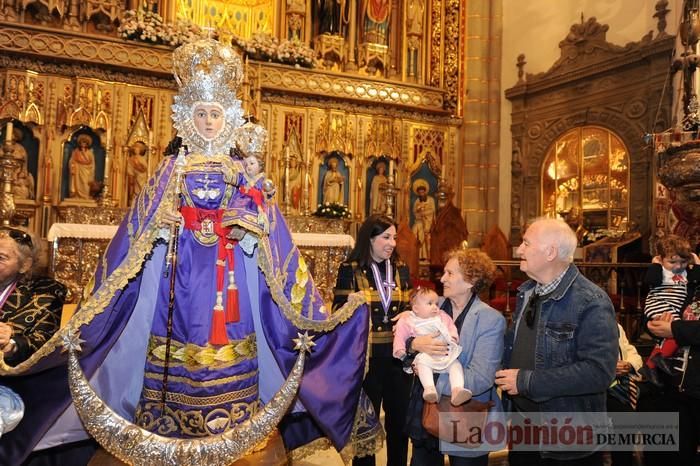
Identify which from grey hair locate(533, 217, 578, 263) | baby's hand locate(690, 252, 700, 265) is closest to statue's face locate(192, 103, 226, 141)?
grey hair locate(533, 217, 578, 263)

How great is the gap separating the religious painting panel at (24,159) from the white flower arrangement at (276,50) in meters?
4.00

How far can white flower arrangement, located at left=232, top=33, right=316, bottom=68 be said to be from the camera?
453 inches

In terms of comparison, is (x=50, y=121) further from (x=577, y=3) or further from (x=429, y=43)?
(x=577, y=3)

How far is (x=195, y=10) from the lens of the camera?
1248 cm

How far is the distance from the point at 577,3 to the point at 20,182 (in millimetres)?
10857

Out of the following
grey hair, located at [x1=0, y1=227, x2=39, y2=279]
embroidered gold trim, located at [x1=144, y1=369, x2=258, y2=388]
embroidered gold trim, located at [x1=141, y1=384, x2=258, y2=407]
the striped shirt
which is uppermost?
grey hair, located at [x1=0, y1=227, x2=39, y2=279]

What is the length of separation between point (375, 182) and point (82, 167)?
5612mm

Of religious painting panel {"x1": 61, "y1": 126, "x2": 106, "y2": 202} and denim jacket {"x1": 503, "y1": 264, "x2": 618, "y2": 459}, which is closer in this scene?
denim jacket {"x1": 503, "y1": 264, "x2": 618, "y2": 459}

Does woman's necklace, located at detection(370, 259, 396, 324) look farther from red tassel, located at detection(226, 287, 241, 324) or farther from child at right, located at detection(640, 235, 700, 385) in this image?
child at right, located at detection(640, 235, 700, 385)

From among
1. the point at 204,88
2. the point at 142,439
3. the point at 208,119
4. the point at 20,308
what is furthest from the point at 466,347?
the point at 20,308

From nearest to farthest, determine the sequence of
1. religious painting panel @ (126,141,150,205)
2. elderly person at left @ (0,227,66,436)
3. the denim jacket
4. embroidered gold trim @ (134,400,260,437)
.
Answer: the denim jacket < elderly person at left @ (0,227,66,436) < embroidered gold trim @ (134,400,260,437) < religious painting panel @ (126,141,150,205)

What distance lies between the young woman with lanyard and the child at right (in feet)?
5.33

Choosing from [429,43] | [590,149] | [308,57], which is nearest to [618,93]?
[590,149]

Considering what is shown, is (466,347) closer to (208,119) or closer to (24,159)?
(208,119)
